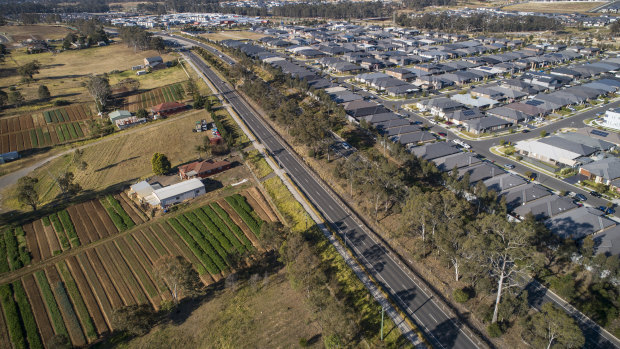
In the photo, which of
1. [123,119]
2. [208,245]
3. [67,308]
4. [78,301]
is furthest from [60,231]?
[123,119]

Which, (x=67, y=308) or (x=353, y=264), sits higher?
(x=353, y=264)

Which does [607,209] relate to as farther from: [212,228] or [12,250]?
[12,250]

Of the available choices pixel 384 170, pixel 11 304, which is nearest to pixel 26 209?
pixel 11 304

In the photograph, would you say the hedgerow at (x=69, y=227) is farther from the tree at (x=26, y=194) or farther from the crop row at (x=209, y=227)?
the crop row at (x=209, y=227)

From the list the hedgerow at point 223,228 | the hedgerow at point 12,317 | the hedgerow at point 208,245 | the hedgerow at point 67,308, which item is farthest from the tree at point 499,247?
the hedgerow at point 12,317

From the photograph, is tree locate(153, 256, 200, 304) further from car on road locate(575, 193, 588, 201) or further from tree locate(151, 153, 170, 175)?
car on road locate(575, 193, 588, 201)
